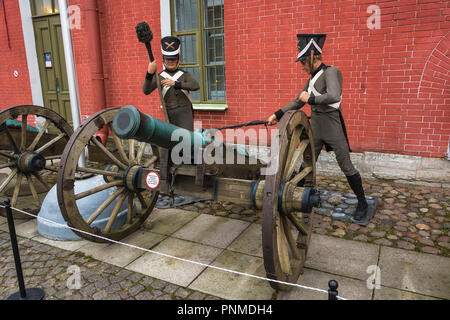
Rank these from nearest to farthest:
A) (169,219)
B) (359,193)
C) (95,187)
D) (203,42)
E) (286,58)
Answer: (95,187) → (359,193) → (169,219) → (286,58) → (203,42)

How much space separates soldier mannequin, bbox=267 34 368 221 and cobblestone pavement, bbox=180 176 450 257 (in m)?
0.29

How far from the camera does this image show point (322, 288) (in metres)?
2.52

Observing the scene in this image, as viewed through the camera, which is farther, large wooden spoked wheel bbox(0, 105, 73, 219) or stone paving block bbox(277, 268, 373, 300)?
large wooden spoked wheel bbox(0, 105, 73, 219)

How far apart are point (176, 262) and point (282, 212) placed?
117 centimetres

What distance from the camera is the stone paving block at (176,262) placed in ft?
8.86

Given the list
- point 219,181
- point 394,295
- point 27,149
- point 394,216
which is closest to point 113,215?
point 219,181

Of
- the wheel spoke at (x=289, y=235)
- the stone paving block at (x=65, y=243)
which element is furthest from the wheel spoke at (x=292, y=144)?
the stone paving block at (x=65, y=243)

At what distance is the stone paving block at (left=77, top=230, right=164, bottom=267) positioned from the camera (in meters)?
Result: 2.99

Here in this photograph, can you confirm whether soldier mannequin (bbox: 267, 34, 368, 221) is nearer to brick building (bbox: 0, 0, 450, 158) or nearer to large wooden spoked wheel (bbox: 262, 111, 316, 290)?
large wooden spoked wheel (bbox: 262, 111, 316, 290)

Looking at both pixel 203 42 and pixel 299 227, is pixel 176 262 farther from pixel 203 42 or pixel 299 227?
pixel 203 42

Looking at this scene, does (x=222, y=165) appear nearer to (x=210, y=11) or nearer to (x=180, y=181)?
(x=180, y=181)

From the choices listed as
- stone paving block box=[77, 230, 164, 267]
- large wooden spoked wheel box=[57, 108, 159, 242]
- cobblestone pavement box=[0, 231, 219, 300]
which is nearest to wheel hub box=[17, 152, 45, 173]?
large wooden spoked wheel box=[57, 108, 159, 242]
